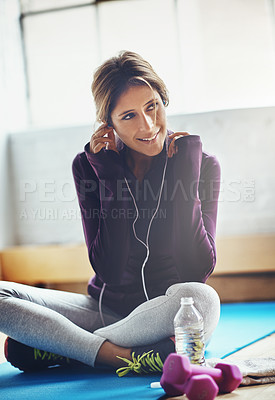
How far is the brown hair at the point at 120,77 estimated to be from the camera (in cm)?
181

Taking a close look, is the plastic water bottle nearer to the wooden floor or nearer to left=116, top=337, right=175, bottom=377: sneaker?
left=116, top=337, right=175, bottom=377: sneaker

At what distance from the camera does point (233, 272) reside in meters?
3.16

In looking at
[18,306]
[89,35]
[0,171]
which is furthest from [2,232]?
[18,306]

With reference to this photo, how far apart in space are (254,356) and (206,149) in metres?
1.70

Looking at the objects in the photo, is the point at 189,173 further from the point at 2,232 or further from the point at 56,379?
the point at 2,232

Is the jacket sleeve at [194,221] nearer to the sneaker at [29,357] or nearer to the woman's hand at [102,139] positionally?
the woman's hand at [102,139]

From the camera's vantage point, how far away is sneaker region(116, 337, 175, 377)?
161 centimetres

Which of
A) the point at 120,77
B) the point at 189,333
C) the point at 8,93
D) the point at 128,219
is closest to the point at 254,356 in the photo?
the point at 189,333

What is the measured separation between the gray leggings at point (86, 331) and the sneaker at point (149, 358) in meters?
0.03

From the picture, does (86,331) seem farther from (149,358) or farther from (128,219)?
(128,219)

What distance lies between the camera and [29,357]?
180cm

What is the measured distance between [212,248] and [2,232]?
2077mm

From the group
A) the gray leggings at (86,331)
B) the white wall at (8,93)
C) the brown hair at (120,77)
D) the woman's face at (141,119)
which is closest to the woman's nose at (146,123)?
the woman's face at (141,119)

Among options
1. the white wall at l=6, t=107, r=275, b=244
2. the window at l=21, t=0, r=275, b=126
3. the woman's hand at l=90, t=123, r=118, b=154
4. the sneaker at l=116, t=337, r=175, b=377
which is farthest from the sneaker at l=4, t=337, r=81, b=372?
the window at l=21, t=0, r=275, b=126
